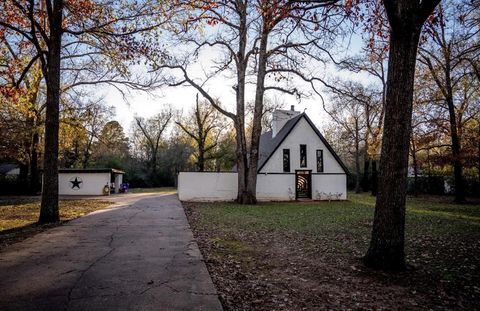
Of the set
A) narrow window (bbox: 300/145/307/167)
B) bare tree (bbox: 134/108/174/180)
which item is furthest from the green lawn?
bare tree (bbox: 134/108/174/180)

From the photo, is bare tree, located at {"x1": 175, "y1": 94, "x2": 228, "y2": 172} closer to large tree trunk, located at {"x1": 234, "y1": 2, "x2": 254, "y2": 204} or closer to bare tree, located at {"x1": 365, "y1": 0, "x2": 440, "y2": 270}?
large tree trunk, located at {"x1": 234, "y1": 2, "x2": 254, "y2": 204}

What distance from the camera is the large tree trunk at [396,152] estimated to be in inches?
221

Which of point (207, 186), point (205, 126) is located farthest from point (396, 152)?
point (205, 126)

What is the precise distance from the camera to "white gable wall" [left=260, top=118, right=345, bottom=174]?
82.2 ft

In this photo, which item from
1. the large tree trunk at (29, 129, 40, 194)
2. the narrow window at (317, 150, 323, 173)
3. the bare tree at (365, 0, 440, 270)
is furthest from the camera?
the large tree trunk at (29, 129, 40, 194)

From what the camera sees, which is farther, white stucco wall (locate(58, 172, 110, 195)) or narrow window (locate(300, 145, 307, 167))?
white stucco wall (locate(58, 172, 110, 195))

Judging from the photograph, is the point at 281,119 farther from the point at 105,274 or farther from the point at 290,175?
the point at 105,274

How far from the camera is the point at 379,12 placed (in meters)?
7.15

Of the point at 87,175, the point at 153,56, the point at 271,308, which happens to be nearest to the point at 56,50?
the point at 153,56

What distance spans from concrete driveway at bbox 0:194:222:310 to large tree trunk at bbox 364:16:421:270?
339cm

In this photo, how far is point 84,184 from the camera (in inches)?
1249

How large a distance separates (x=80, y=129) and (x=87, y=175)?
632 inches

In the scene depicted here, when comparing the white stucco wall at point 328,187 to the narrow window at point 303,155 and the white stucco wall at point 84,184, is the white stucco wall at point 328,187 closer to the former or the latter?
the narrow window at point 303,155

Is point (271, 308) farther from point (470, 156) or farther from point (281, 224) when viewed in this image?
point (470, 156)
